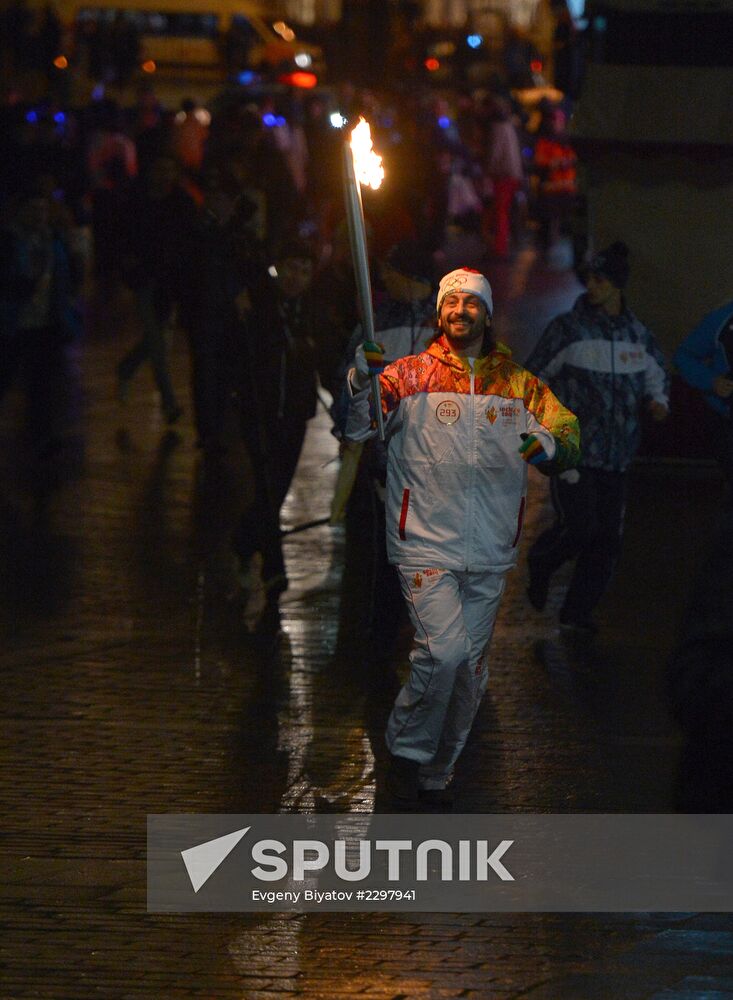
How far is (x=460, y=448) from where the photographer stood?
21.7 ft

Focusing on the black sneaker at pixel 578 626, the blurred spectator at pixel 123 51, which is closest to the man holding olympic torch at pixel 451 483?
the black sneaker at pixel 578 626

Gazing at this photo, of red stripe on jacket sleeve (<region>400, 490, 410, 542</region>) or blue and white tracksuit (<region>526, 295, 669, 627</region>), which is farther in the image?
blue and white tracksuit (<region>526, 295, 669, 627</region>)

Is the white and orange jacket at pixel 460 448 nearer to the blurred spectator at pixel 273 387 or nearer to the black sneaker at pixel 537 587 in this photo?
the black sneaker at pixel 537 587

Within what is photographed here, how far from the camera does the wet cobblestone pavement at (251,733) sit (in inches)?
213

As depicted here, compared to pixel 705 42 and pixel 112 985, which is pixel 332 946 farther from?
pixel 705 42

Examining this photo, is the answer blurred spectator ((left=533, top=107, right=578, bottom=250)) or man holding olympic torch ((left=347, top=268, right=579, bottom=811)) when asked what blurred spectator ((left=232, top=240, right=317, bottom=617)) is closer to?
man holding olympic torch ((left=347, top=268, right=579, bottom=811))

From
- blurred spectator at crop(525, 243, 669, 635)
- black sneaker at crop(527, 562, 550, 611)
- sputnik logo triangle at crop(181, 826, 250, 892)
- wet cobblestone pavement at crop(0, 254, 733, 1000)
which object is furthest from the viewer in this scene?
black sneaker at crop(527, 562, 550, 611)

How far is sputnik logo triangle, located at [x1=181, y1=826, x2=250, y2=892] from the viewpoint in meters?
6.05

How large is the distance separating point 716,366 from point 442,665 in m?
2.76

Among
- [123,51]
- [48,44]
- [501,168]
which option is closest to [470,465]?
[501,168]

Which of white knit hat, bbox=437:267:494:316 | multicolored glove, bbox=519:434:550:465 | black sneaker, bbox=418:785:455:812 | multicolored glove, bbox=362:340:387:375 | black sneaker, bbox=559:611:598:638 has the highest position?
white knit hat, bbox=437:267:494:316

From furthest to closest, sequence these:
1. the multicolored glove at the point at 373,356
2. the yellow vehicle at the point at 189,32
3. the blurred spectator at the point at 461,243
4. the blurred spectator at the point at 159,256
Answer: the yellow vehicle at the point at 189,32 → the blurred spectator at the point at 461,243 → the blurred spectator at the point at 159,256 → the multicolored glove at the point at 373,356

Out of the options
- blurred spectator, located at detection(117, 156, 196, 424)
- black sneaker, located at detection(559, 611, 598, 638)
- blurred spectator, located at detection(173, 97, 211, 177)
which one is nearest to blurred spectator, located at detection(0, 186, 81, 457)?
blurred spectator, located at detection(117, 156, 196, 424)

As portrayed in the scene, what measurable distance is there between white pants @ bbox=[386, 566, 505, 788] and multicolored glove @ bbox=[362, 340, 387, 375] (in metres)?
0.71
